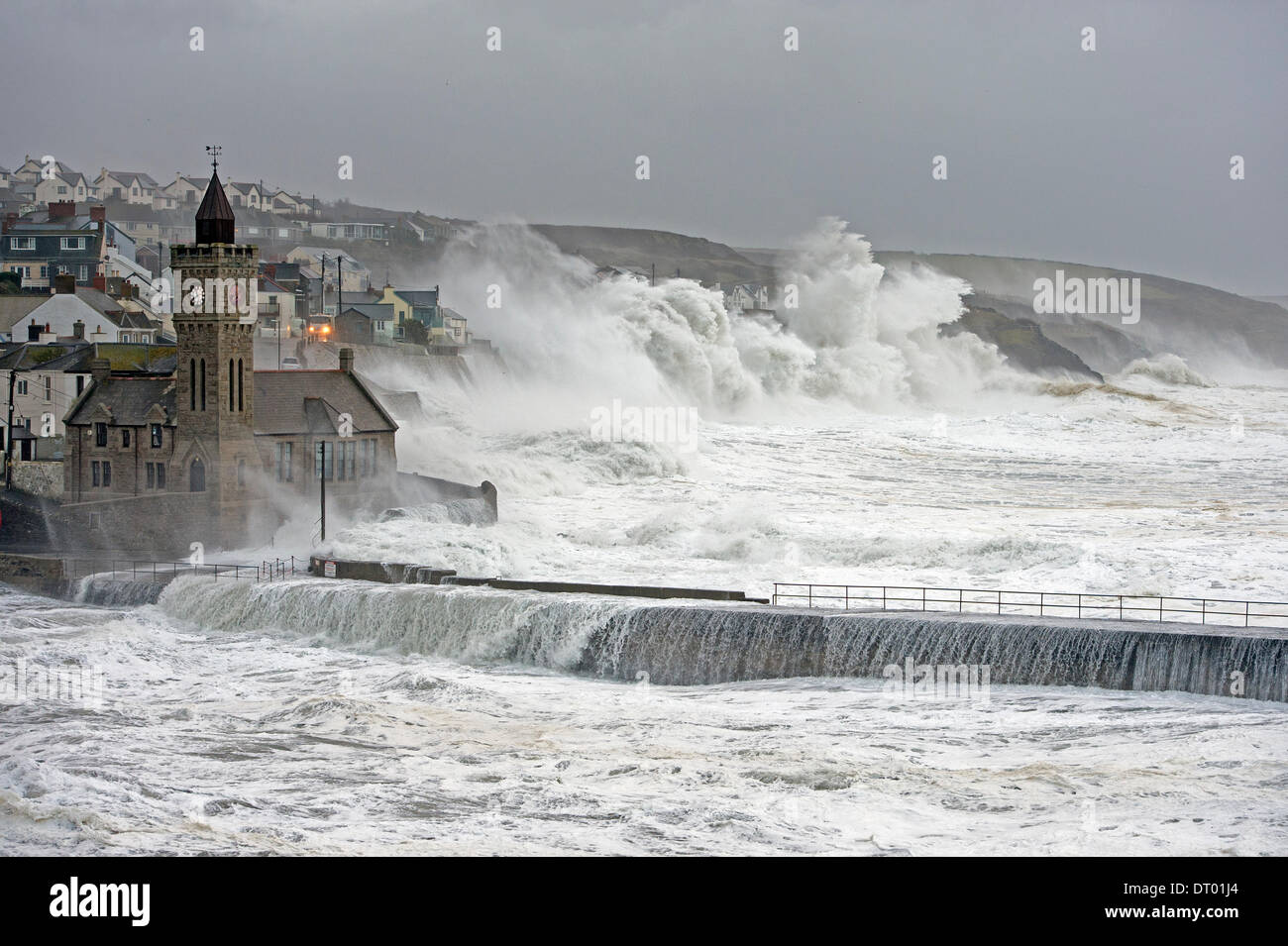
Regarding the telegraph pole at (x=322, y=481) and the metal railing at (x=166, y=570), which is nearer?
the metal railing at (x=166, y=570)

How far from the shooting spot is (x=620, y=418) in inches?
2844

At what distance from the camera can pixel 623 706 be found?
85.2 feet

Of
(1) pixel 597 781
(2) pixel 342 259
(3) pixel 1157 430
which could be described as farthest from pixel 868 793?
(2) pixel 342 259

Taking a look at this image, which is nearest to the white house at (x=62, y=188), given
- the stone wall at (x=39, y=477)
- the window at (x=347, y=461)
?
the stone wall at (x=39, y=477)

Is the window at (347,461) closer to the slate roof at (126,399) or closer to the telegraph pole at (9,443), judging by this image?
the slate roof at (126,399)

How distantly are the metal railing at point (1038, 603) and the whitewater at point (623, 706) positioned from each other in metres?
1.91

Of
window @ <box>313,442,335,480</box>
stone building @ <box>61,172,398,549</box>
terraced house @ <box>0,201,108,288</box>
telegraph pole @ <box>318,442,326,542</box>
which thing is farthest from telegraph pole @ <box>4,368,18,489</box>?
terraced house @ <box>0,201,108,288</box>

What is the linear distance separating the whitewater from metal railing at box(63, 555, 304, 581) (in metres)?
1.43

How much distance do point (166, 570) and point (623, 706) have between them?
15925mm

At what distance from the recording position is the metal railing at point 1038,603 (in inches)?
1176

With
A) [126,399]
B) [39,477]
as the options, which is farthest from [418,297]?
[126,399]

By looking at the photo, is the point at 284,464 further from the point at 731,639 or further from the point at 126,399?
the point at 731,639

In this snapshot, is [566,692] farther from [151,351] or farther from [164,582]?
[151,351]

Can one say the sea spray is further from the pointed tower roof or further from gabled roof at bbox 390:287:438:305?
gabled roof at bbox 390:287:438:305
